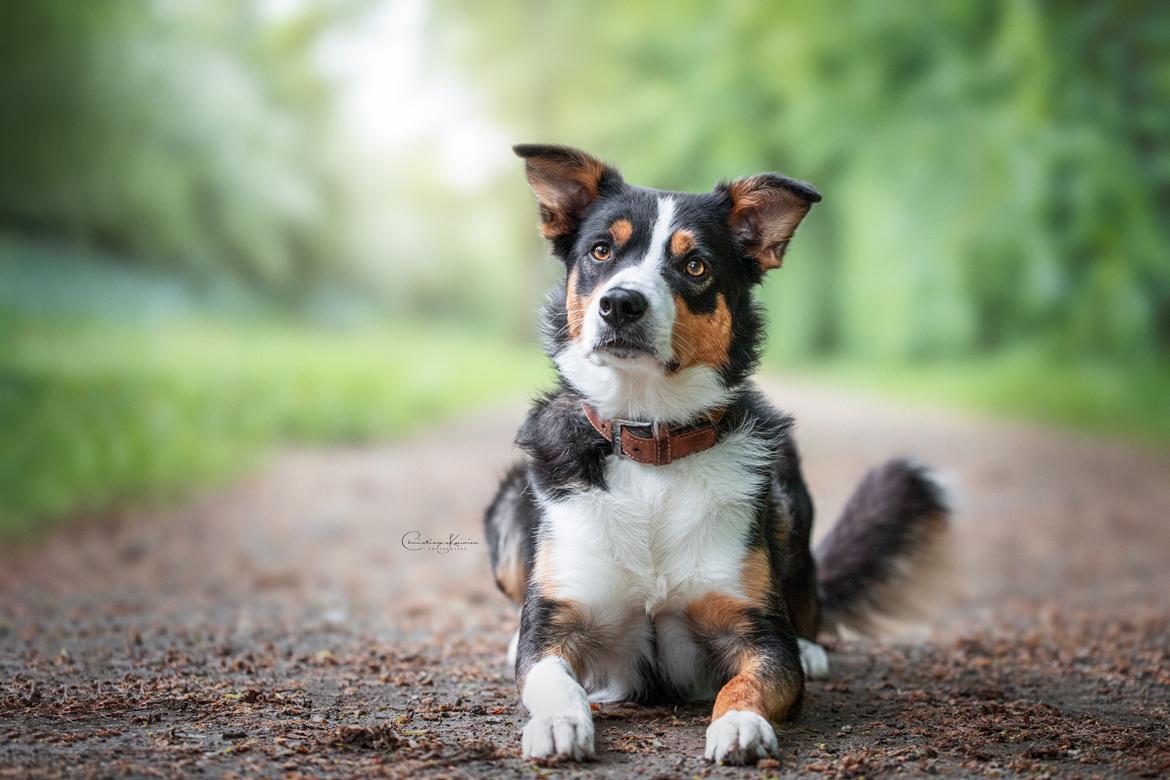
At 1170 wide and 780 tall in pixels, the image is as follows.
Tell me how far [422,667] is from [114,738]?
997 mm

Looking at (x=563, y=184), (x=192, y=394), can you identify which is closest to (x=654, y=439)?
(x=563, y=184)

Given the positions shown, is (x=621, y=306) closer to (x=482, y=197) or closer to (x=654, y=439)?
(x=654, y=439)

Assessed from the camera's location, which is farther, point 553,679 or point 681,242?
point 681,242

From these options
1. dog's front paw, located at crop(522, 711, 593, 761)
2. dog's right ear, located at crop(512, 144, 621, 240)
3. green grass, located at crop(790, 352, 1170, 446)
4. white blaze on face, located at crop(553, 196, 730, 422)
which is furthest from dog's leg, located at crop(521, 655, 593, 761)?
green grass, located at crop(790, 352, 1170, 446)

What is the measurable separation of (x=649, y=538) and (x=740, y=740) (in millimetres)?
538

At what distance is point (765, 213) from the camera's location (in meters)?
2.87

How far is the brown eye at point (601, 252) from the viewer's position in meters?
2.71

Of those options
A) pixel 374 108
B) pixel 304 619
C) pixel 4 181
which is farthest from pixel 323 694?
pixel 374 108

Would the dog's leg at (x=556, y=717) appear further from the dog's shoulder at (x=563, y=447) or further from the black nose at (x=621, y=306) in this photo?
the black nose at (x=621, y=306)

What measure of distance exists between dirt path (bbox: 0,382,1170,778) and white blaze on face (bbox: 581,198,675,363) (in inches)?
34.5

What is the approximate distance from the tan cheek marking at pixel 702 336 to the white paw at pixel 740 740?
0.82 m

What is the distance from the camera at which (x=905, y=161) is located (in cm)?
763

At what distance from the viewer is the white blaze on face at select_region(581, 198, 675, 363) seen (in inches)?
99.0

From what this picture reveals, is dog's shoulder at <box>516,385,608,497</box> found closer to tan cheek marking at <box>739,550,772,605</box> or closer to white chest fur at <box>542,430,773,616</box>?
white chest fur at <box>542,430,773,616</box>
